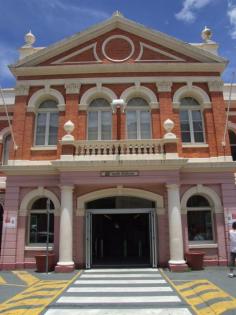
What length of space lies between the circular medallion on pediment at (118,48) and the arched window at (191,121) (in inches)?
136

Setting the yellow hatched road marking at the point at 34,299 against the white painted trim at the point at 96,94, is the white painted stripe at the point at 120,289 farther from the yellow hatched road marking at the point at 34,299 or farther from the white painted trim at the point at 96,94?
the white painted trim at the point at 96,94

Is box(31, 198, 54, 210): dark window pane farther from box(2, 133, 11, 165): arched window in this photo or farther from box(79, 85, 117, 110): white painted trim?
box(79, 85, 117, 110): white painted trim

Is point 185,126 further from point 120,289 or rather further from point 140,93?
point 120,289

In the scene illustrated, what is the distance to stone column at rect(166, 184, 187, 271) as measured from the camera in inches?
500

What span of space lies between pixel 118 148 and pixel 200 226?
4.73 meters

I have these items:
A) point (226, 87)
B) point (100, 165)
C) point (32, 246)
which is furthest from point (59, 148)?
point (226, 87)

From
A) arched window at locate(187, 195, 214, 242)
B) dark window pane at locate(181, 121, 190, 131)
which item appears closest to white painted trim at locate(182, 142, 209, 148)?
dark window pane at locate(181, 121, 190, 131)

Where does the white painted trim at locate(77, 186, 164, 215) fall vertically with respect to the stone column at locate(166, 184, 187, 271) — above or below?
above

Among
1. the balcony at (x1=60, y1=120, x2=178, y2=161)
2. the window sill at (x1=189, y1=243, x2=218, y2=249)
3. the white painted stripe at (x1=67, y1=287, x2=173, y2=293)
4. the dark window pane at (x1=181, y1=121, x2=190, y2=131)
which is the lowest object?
the white painted stripe at (x1=67, y1=287, x2=173, y2=293)

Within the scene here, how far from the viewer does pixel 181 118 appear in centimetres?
1550

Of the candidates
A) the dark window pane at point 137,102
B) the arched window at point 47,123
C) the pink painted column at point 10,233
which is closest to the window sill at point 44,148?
the arched window at point 47,123

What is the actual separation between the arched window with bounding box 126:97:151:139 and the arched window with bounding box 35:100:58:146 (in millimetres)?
3339

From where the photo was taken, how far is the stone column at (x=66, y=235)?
41.9 feet

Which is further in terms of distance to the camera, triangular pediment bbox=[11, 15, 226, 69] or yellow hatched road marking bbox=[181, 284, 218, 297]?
triangular pediment bbox=[11, 15, 226, 69]
